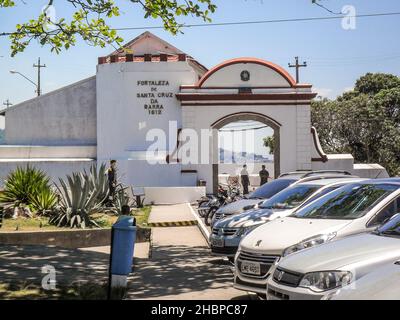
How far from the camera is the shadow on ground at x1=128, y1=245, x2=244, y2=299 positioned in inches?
328

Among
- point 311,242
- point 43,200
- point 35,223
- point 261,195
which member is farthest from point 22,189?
point 311,242

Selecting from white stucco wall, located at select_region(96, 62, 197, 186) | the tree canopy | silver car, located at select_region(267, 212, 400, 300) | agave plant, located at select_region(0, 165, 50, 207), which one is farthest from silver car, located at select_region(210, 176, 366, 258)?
the tree canopy

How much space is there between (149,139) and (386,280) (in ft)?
78.1

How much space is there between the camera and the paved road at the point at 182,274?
8.01 meters

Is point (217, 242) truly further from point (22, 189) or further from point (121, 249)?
point (22, 189)

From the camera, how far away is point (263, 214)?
32.7ft

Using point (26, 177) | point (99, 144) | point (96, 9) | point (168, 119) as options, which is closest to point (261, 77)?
point (168, 119)

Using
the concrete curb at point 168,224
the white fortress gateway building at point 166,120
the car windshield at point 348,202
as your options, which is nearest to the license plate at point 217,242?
the car windshield at point 348,202

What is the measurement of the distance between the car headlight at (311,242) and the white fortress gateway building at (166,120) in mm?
17343

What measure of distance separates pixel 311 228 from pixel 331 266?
6.91 ft

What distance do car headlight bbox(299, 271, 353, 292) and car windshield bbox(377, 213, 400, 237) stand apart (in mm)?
952

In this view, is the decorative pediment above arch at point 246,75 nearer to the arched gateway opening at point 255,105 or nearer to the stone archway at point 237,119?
the arched gateway opening at point 255,105

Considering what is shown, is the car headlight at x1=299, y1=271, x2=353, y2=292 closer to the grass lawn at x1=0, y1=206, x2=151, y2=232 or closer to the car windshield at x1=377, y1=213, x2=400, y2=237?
the car windshield at x1=377, y1=213, x2=400, y2=237
